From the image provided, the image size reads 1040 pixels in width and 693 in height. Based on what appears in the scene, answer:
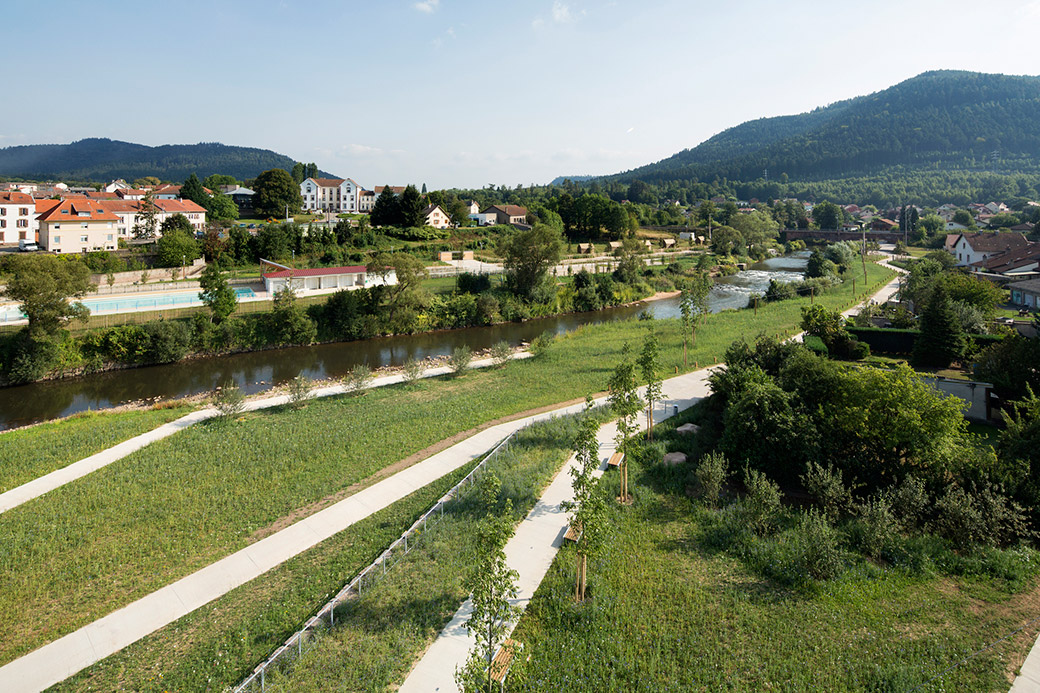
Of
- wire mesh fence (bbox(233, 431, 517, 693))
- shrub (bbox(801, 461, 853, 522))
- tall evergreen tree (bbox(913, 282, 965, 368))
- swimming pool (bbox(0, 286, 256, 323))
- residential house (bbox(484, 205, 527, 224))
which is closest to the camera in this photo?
wire mesh fence (bbox(233, 431, 517, 693))

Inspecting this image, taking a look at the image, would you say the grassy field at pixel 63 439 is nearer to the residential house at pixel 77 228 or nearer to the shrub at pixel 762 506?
the shrub at pixel 762 506

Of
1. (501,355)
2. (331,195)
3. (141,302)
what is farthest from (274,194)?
(501,355)

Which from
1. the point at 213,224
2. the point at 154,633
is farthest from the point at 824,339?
the point at 213,224

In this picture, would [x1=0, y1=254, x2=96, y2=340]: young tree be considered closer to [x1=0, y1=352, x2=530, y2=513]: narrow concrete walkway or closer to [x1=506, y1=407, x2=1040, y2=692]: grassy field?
[x1=0, y1=352, x2=530, y2=513]: narrow concrete walkway

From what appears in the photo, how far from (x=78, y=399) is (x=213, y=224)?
119 feet

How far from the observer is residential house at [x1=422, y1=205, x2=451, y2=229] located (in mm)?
64562

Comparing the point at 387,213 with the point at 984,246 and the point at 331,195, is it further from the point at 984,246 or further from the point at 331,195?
the point at 984,246

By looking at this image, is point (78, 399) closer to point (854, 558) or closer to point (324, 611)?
point (324, 611)

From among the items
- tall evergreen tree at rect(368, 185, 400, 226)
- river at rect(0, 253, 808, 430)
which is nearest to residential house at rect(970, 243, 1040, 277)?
river at rect(0, 253, 808, 430)

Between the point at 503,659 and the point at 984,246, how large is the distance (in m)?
63.0

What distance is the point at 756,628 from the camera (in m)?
7.68

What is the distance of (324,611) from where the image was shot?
7.93m

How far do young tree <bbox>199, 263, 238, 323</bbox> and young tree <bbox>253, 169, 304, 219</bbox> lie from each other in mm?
36939

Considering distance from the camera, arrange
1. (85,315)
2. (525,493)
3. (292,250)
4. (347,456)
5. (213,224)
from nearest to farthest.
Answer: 1. (525,493)
2. (347,456)
3. (85,315)
4. (292,250)
5. (213,224)
